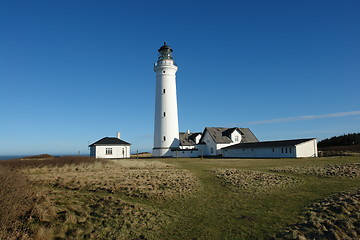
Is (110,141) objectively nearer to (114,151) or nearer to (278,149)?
(114,151)

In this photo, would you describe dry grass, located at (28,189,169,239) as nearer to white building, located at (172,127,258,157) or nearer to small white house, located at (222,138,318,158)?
small white house, located at (222,138,318,158)

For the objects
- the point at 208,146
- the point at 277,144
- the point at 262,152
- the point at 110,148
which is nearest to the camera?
the point at 277,144

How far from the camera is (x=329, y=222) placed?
8711mm

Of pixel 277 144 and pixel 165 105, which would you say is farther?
pixel 165 105

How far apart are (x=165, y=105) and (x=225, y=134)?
15905 mm

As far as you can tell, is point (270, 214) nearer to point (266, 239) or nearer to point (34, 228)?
point (266, 239)

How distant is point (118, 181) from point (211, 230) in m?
8.66

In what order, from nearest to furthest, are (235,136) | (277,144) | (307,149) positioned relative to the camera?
(307,149), (277,144), (235,136)

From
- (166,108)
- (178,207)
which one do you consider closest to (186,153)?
(166,108)

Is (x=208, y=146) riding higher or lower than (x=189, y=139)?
lower

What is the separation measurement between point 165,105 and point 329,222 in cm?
3872

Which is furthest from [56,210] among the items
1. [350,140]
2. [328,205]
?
[350,140]

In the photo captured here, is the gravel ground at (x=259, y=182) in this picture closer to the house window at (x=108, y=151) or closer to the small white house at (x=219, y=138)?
the house window at (x=108, y=151)

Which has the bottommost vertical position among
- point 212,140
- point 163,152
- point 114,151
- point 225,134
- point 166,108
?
point 163,152
